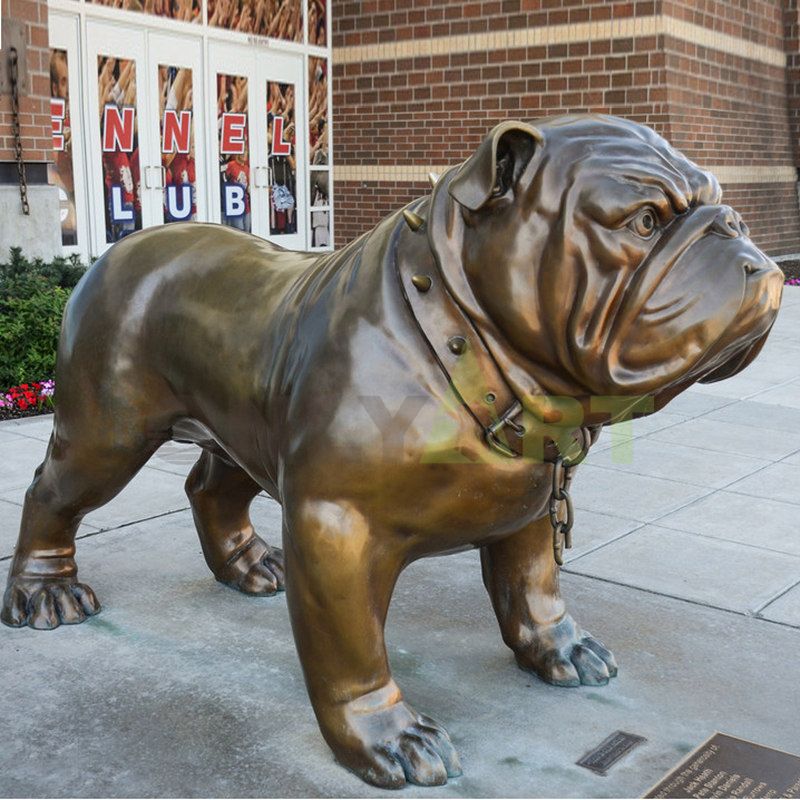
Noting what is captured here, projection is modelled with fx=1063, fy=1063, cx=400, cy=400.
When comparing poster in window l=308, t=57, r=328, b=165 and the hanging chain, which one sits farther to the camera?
poster in window l=308, t=57, r=328, b=165

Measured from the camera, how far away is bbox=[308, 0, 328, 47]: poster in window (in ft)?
47.7

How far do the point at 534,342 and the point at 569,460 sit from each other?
435 millimetres

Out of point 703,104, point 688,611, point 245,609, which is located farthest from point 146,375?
point 703,104

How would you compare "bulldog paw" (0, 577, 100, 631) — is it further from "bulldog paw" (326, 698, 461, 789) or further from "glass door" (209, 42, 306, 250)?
Result: "glass door" (209, 42, 306, 250)

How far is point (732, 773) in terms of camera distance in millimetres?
2617

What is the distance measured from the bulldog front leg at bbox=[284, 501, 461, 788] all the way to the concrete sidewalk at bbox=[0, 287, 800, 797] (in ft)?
0.25

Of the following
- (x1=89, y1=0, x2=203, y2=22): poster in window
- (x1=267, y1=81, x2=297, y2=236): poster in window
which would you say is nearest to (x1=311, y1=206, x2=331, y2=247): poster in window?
(x1=267, y1=81, x2=297, y2=236): poster in window

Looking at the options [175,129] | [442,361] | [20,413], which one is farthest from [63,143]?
[442,361]

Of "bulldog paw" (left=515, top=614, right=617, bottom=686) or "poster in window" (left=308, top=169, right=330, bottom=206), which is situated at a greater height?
"poster in window" (left=308, top=169, right=330, bottom=206)

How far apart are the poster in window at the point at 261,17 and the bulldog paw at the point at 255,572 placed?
10861mm

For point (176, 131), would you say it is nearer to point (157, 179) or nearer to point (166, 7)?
point (157, 179)

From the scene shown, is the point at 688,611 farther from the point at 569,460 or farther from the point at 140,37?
the point at 140,37

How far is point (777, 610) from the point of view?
3766 millimetres

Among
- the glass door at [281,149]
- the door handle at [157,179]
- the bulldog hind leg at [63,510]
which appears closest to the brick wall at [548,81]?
the glass door at [281,149]
